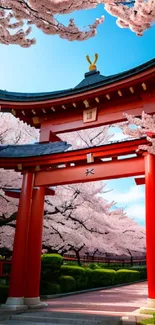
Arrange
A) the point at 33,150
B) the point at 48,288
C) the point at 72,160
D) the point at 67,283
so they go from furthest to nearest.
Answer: the point at 67,283 → the point at 48,288 → the point at 33,150 → the point at 72,160

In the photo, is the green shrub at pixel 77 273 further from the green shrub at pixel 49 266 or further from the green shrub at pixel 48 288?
the green shrub at pixel 48 288

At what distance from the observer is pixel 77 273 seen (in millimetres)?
14453

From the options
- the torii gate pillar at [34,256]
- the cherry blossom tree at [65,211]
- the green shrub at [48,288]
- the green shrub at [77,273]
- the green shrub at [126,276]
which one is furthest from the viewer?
the green shrub at [126,276]

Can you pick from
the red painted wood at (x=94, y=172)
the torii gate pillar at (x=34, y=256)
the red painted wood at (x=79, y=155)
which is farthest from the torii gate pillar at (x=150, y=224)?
the torii gate pillar at (x=34, y=256)

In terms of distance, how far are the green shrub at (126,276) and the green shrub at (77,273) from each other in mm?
4810

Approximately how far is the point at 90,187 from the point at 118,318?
29.6 ft

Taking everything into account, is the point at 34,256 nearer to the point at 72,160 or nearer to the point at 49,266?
the point at 72,160

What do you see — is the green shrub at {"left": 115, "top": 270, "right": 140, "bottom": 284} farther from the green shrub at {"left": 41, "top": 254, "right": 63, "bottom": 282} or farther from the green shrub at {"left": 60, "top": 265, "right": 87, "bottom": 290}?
the green shrub at {"left": 41, "top": 254, "right": 63, "bottom": 282}

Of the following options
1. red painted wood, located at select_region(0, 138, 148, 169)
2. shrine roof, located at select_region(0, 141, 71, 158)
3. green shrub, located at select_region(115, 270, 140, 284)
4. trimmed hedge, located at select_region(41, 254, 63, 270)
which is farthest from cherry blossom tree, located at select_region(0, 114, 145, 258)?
red painted wood, located at select_region(0, 138, 148, 169)

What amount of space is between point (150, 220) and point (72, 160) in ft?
10.1

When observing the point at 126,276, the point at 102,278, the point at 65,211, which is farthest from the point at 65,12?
the point at 126,276

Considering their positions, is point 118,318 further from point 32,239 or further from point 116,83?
point 116,83

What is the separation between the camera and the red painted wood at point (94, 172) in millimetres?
8234

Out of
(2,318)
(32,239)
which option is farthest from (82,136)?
(2,318)
